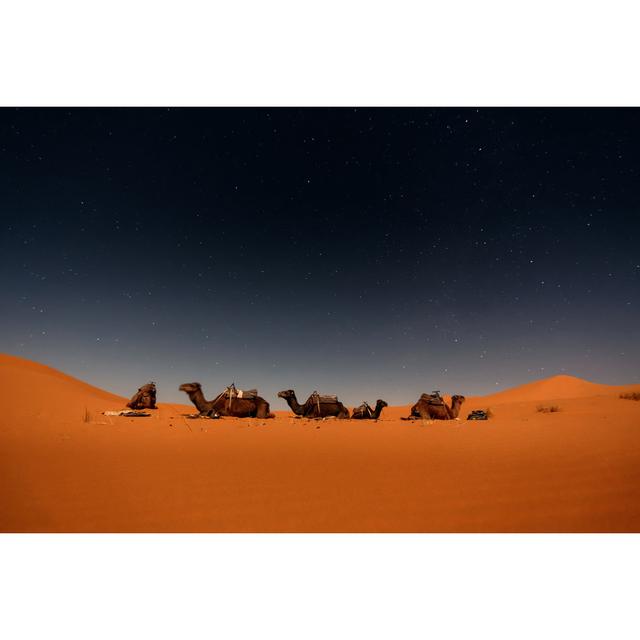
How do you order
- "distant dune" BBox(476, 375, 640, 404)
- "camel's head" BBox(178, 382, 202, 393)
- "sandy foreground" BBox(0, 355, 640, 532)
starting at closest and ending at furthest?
"sandy foreground" BBox(0, 355, 640, 532)
"camel's head" BBox(178, 382, 202, 393)
"distant dune" BBox(476, 375, 640, 404)

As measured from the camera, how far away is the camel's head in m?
13.8

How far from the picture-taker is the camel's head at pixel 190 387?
13767mm

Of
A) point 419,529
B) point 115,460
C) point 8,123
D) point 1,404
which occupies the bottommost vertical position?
point 419,529

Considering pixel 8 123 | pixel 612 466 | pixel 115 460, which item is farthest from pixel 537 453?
pixel 8 123

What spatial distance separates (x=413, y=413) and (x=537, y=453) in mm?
8779

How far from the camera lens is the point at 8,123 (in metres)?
7.97

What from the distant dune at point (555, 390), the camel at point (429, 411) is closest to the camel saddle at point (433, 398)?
the camel at point (429, 411)

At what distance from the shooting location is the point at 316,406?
15406 mm

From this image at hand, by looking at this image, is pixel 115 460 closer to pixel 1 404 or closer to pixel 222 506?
pixel 222 506

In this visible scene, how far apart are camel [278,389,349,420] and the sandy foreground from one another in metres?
7.93

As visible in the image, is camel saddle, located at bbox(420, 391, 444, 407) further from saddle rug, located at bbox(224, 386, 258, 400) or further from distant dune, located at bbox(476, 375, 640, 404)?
distant dune, located at bbox(476, 375, 640, 404)

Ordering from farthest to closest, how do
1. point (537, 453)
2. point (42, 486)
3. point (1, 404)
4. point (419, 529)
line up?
1. point (1, 404)
2. point (537, 453)
3. point (42, 486)
4. point (419, 529)

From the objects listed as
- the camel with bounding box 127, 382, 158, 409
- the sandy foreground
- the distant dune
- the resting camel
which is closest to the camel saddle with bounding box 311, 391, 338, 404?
the resting camel

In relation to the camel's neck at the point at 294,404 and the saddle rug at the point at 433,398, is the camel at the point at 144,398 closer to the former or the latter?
the camel's neck at the point at 294,404
